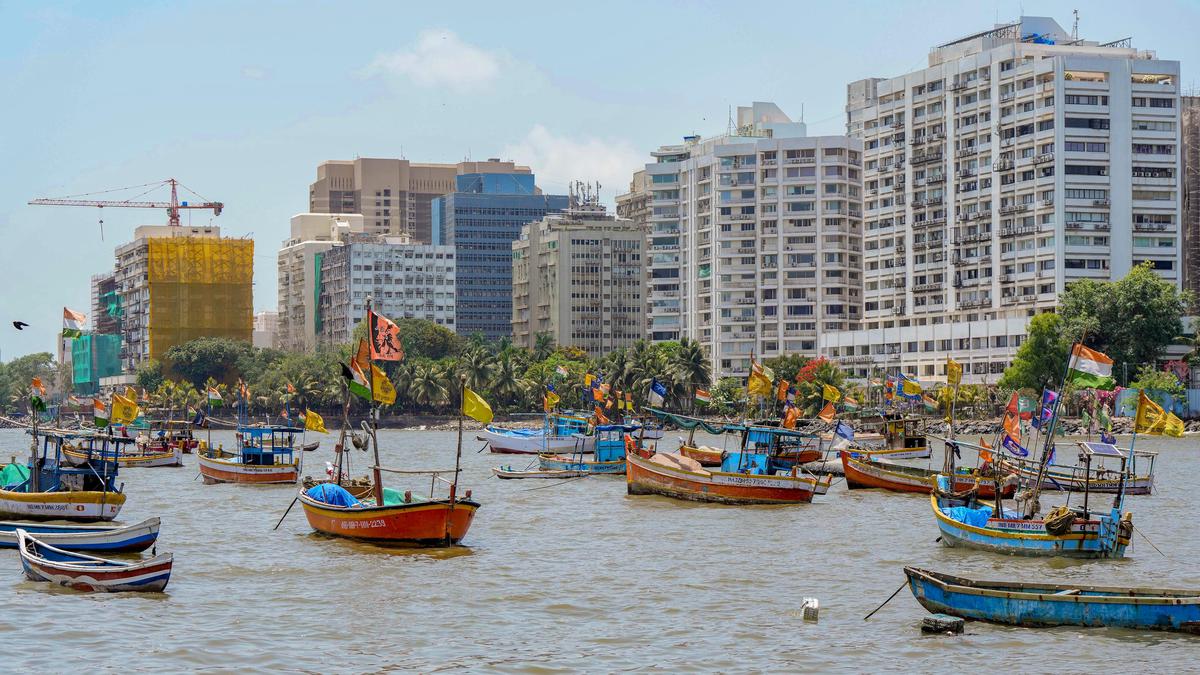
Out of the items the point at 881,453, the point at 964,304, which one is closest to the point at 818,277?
the point at 964,304

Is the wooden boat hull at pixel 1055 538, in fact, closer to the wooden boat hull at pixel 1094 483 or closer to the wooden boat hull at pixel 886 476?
the wooden boat hull at pixel 1094 483

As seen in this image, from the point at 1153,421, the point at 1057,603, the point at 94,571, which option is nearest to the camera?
the point at 1057,603

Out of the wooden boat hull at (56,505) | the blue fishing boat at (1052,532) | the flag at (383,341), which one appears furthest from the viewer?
the wooden boat hull at (56,505)

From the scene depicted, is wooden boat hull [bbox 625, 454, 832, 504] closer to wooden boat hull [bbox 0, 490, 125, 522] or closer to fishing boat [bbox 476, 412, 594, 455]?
wooden boat hull [bbox 0, 490, 125, 522]

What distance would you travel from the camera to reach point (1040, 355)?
137 m

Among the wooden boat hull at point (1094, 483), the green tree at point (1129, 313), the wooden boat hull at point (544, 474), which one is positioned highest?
the green tree at point (1129, 313)

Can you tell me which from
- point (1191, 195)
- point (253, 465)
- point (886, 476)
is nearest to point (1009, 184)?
point (1191, 195)

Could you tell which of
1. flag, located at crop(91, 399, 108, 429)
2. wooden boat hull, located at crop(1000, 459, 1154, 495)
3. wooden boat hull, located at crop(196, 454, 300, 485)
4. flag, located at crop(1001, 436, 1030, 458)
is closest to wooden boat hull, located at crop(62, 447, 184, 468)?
wooden boat hull, located at crop(196, 454, 300, 485)

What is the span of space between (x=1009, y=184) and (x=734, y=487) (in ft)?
323

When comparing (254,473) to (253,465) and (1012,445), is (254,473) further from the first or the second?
(1012,445)

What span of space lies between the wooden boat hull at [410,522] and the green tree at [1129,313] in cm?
9954

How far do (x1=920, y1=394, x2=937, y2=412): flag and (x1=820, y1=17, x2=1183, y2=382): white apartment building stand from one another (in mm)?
7546

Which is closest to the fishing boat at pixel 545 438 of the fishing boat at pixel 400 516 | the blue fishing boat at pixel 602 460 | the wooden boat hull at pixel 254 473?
the blue fishing boat at pixel 602 460

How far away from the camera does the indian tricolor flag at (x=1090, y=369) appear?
3966 cm
